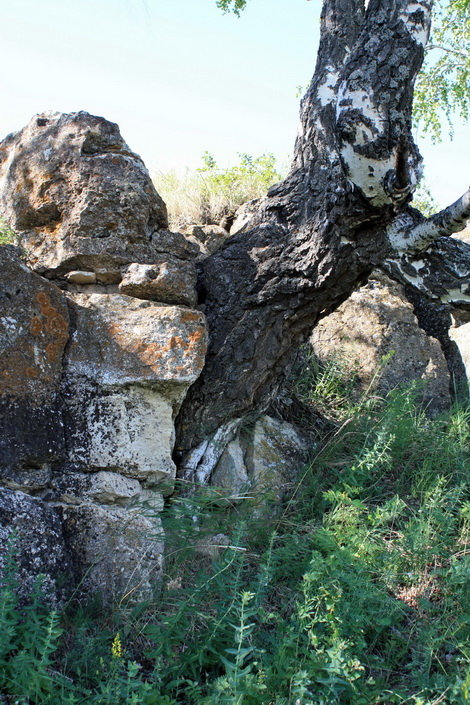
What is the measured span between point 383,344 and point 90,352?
3.10 m

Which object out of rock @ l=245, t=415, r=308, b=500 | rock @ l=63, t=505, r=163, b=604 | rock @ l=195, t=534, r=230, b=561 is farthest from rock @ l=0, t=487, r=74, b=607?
rock @ l=245, t=415, r=308, b=500

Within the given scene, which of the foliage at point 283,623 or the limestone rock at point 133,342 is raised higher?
the limestone rock at point 133,342

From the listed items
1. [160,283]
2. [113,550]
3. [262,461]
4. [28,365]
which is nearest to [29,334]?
[28,365]

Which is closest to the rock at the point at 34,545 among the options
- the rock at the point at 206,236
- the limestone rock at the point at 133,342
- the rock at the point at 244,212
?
the limestone rock at the point at 133,342

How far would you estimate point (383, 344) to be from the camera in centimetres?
598

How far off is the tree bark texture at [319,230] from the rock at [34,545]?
106 cm

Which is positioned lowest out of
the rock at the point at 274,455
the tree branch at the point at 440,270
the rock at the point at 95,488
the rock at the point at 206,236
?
the rock at the point at 95,488

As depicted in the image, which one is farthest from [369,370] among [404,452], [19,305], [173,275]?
[19,305]

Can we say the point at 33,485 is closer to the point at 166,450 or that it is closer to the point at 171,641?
the point at 166,450

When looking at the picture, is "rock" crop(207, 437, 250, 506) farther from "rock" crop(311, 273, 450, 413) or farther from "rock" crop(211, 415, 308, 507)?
"rock" crop(311, 273, 450, 413)

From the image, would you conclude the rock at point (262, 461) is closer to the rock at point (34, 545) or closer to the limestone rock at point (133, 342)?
the limestone rock at point (133, 342)

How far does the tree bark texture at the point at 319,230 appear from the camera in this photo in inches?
145

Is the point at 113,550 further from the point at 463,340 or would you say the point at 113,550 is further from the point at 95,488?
the point at 463,340

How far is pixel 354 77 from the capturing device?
375 centimetres
